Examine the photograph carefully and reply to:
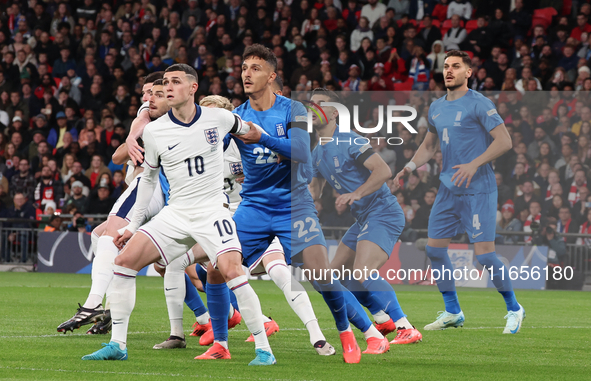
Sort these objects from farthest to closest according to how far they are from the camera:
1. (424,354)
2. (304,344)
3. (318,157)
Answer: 1. (318,157)
2. (304,344)
3. (424,354)

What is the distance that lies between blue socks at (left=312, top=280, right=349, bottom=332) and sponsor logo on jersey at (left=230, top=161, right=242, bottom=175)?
1772mm

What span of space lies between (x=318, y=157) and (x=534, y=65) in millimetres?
10019

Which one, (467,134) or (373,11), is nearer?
(467,134)

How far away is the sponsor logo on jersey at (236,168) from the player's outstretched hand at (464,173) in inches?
97.7

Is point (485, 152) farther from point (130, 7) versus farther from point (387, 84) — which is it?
point (130, 7)

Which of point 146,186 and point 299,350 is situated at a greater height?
point 146,186

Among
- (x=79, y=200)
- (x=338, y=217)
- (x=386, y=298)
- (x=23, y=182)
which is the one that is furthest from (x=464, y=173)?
(x=23, y=182)

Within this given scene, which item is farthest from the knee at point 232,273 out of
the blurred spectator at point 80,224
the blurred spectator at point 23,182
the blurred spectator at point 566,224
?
the blurred spectator at point 23,182

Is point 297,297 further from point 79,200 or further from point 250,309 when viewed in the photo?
point 79,200

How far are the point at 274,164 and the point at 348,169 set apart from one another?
69.3 inches

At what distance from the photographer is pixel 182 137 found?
5.98 metres

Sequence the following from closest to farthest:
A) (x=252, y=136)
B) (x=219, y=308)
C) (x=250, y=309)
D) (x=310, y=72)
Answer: (x=250, y=309), (x=252, y=136), (x=219, y=308), (x=310, y=72)

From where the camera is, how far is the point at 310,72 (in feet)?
58.1

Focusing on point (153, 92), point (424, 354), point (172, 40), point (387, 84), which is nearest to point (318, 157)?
point (153, 92)
